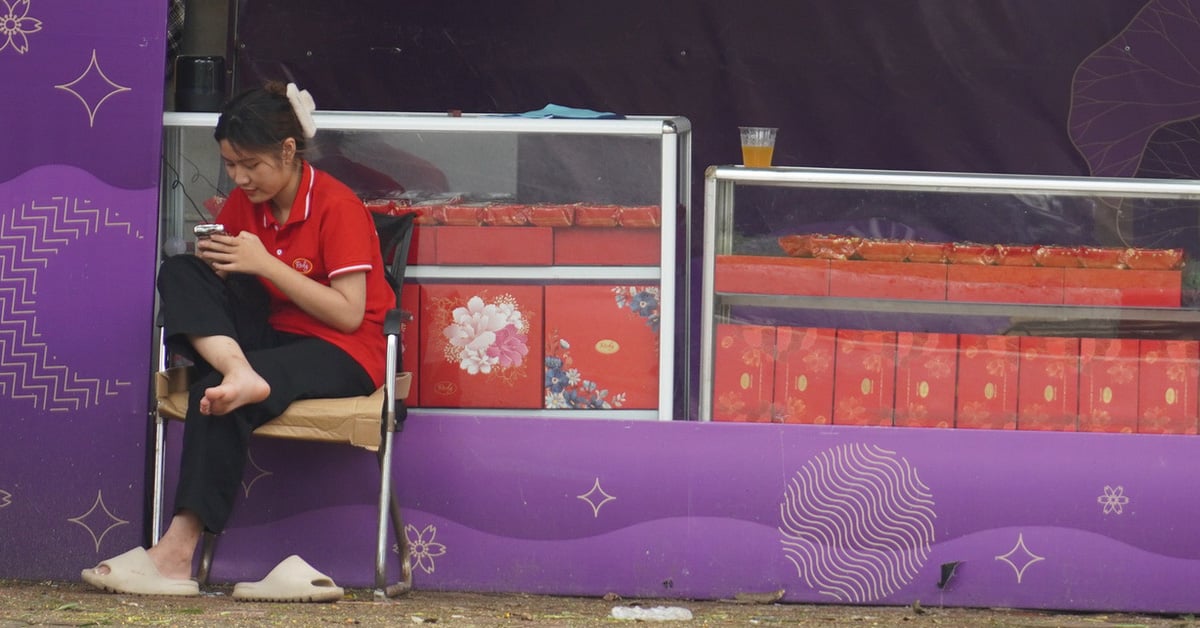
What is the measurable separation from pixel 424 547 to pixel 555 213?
1.00m

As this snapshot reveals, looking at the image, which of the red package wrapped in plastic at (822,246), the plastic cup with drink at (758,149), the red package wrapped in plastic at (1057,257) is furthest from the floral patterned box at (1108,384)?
the plastic cup with drink at (758,149)

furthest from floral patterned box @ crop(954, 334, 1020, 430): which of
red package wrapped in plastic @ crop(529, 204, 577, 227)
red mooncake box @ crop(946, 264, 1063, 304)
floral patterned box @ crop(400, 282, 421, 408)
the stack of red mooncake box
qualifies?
floral patterned box @ crop(400, 282, 421, 408)

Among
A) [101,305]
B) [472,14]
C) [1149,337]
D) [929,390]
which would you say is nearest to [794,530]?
[929,390]

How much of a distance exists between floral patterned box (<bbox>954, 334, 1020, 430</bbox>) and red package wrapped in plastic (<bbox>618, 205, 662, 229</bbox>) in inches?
36.2

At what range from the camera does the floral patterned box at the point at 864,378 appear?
4199mm

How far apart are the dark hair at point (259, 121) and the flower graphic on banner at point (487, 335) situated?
70 cm

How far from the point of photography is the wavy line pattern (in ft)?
13.4

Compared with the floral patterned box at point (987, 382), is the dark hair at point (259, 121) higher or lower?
higher

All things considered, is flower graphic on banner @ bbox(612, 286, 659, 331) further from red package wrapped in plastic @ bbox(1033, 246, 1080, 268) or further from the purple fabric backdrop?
the purple fabric backdrop

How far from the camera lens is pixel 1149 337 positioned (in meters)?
4.18

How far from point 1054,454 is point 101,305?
2.64 metres

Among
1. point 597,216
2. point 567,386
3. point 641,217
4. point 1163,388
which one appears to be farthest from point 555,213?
point 1163,388

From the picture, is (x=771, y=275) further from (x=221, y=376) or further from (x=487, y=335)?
(x=221, y=376)

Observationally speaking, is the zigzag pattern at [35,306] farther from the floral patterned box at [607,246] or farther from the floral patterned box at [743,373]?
the floral patterned box at [743,373]
